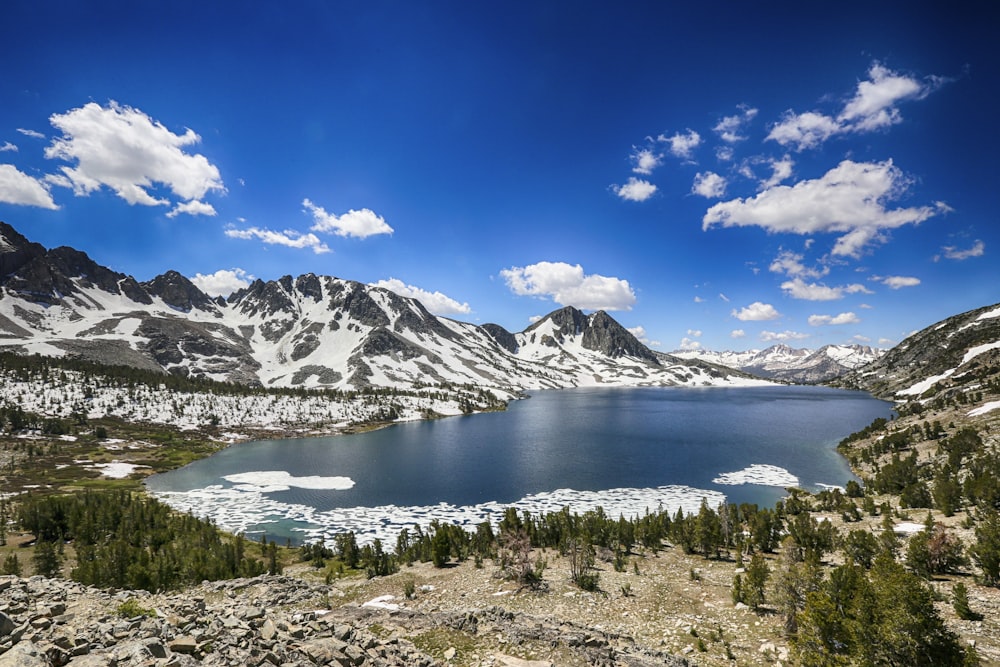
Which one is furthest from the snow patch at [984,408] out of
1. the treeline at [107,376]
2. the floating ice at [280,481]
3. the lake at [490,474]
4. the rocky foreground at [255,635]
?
the treeline at [107,376]

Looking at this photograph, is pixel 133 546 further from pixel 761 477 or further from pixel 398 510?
pixel 761 477

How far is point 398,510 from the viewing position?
61.4 meters

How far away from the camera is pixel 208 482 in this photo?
8162 centimetres

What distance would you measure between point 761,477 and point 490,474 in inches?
1814

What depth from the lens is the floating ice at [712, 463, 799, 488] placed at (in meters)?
67.0

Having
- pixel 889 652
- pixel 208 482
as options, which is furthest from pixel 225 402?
pixel 889 652

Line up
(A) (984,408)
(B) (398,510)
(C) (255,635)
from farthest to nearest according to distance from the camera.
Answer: (A) (984,408) → (B) (398,510) → (C) (255,635)

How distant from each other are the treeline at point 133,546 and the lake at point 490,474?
10158mm

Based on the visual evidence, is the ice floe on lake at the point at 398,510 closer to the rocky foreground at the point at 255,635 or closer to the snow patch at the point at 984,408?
the rocky foreground at the point at 255,635

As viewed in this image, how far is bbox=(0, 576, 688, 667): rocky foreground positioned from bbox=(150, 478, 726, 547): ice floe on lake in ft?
100

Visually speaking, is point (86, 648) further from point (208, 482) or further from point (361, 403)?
point (361, 403)

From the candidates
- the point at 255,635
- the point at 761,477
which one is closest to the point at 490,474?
the point at 761,477

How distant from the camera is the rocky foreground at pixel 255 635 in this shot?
12.5 meters

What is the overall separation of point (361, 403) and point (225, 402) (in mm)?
49797
